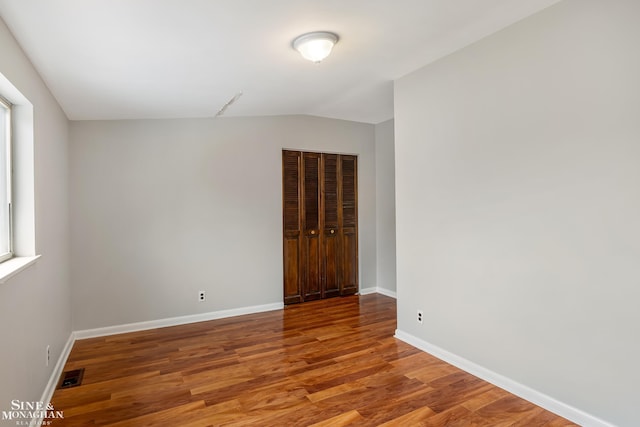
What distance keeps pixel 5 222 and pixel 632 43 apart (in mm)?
3740

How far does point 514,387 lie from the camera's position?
8.35 feet

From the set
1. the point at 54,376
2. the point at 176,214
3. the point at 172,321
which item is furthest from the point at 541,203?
the point at 172,321

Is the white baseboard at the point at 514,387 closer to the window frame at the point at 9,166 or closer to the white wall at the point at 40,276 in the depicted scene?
the white wall at the point at 40,276

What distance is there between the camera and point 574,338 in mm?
2219

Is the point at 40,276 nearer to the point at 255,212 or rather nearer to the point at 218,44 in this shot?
the point at 218,44

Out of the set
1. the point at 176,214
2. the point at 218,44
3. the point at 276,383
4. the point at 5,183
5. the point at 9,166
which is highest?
the point at 218,44

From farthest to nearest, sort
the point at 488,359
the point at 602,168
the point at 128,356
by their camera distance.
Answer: the point at 128,356 → the point at 488,359 → the point at 602,168

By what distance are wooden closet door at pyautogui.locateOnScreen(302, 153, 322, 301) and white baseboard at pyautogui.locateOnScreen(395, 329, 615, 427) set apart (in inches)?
73.6

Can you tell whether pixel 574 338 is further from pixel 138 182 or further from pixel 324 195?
pixel 138 182

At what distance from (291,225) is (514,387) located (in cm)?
312

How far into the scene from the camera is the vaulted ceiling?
6.31 ft

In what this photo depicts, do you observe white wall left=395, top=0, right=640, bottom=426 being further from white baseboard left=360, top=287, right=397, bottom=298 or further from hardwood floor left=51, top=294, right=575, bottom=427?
white baseboard left=360, top=287, right=397, bottom=298

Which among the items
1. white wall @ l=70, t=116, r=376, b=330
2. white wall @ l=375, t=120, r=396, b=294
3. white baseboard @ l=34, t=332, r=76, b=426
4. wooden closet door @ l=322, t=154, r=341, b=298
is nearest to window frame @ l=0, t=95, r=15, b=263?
white baseboard @ l=34, t=332, r=76, b=426

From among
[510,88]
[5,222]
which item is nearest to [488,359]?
[510,88]
